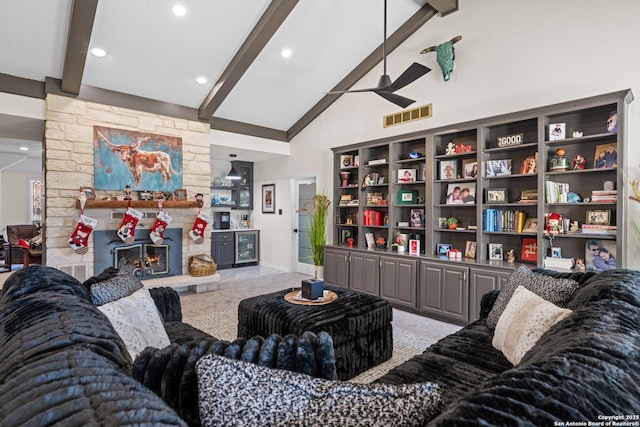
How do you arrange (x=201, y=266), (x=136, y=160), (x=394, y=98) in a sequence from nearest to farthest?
(x=394, y=98) < (x=136, y=160) < (x=201, y=266)

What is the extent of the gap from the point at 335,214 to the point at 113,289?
153 inches

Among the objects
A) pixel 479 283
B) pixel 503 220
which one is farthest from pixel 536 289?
pixel 503 220

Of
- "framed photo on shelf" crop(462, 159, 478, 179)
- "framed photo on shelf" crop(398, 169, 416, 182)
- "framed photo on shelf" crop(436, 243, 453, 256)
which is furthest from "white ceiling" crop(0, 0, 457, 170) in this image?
"framed photo on shelf" crop(436, 243, 453, 256)

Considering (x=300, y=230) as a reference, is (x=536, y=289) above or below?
below

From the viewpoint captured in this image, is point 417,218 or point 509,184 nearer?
point 509,184

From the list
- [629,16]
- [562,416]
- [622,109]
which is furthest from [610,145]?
[562,416]

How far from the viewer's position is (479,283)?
353 cm

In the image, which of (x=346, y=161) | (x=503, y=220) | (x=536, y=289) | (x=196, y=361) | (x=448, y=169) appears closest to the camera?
(x=196, y=361)

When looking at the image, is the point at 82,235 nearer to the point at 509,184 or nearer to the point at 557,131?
the point at 509,184

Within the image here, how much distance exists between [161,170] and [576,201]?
17.5ft

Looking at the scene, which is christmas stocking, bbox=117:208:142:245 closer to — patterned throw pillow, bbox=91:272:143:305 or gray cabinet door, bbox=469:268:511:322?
patterned throw pillow, bbox=91:272:143:305

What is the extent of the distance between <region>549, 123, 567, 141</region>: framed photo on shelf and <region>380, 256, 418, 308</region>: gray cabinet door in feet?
6.49

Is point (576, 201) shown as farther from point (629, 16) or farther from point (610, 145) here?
point (629, 16)

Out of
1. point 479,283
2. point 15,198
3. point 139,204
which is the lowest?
point 479,283
